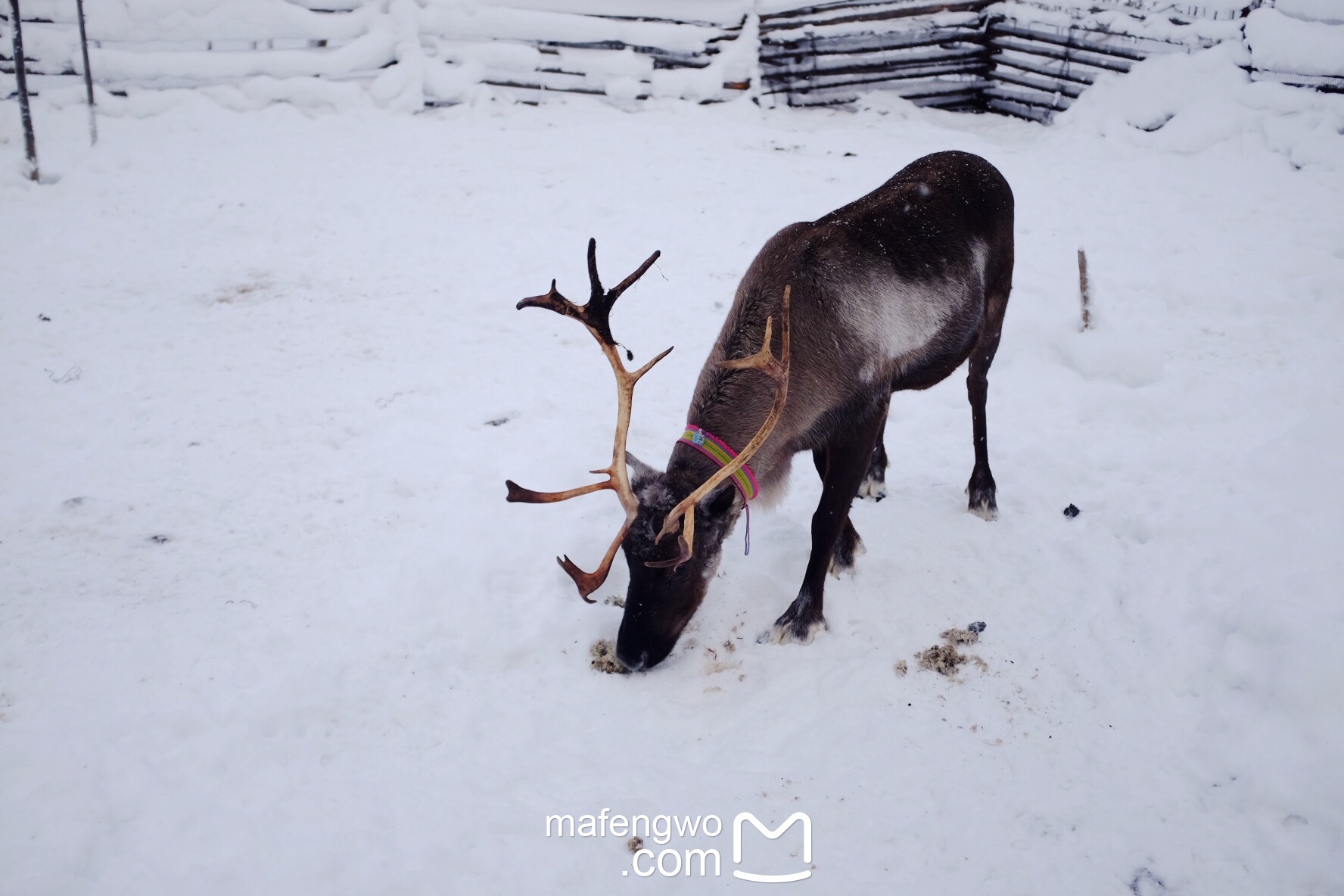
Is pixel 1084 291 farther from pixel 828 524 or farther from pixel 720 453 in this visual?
pixel 720 453

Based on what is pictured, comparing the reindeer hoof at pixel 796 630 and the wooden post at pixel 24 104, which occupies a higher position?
the wooden post at pixel 24 104

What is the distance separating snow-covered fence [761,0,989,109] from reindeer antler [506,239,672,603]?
351 inches

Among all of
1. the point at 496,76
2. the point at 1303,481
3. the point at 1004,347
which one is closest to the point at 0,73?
the point at 496,76

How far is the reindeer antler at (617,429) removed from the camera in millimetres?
2988

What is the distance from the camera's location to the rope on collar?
3207mm

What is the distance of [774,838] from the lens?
2.63 meters

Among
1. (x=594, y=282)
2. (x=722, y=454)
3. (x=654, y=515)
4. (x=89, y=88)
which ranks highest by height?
(x=89, y=88)

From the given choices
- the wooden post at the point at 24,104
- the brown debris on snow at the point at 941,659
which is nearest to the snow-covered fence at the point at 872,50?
the wooden post at the point at 24,104

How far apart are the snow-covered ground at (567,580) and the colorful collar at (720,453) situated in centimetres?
71

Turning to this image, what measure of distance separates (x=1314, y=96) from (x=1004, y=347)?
212 inches

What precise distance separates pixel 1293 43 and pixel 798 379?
8.62 metres

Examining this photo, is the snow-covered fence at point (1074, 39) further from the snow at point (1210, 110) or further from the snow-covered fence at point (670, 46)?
the snow at point (1210, 110)

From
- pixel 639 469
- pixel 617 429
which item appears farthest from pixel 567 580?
pixel 617 429

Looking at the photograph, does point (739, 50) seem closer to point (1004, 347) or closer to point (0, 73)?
point (1004, 347)
